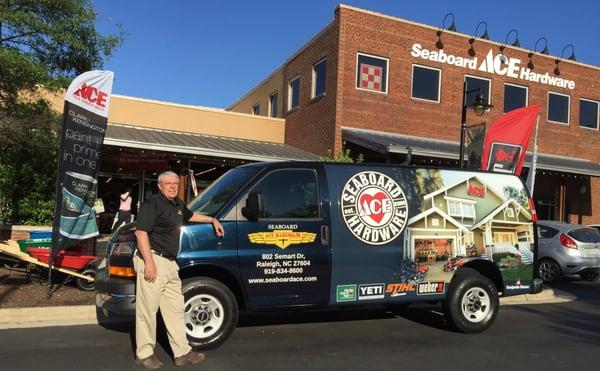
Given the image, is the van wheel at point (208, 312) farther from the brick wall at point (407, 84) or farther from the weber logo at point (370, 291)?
the brick wall at point (407, 84)

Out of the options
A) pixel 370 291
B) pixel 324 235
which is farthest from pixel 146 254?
pixel 370 291

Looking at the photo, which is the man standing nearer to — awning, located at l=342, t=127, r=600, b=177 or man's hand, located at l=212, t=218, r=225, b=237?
man's hand, located at l=212, t=218, r=225, b=237

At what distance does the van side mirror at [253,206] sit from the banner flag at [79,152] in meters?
3.73

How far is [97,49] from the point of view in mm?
9906

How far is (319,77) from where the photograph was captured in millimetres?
20672

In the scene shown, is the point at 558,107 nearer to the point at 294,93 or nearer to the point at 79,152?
the point at 294,93

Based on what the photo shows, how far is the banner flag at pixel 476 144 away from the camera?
1283cm

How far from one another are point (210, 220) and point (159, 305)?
39.5 inches

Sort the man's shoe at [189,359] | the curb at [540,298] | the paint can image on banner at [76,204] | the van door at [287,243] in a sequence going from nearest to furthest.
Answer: the man's shoe at [189,359]
the van door at [287,243]
the paint can image on banner at [76,204]
the curb at [540,298]

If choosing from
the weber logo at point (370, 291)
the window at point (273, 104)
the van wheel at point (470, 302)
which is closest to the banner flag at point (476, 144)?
the van wheel at point (470, 302)

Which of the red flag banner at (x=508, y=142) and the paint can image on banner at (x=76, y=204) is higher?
the red flag banner at (x=508, y=142)

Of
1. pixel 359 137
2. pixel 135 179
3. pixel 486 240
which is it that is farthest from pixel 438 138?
pixel 486 240

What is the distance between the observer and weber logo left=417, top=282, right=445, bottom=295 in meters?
6.98

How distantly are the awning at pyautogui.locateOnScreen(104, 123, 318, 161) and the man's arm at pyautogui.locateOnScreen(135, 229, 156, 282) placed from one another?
1056 cm
